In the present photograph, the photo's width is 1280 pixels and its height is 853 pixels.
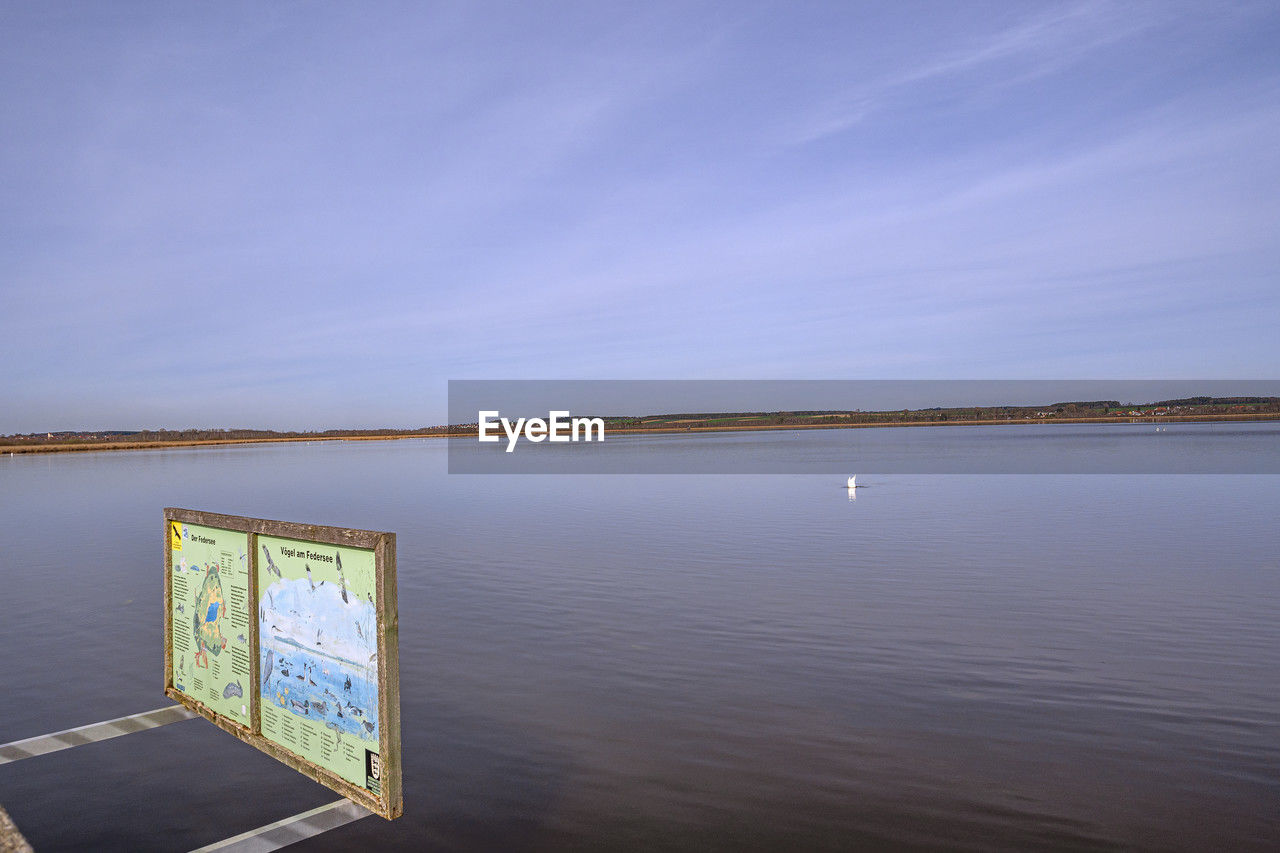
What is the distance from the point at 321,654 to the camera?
5312 millimetres

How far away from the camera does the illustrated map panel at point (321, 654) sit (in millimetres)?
4934

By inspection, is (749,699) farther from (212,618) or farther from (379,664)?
(212,618)

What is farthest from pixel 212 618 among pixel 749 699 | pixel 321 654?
pixel 749 699

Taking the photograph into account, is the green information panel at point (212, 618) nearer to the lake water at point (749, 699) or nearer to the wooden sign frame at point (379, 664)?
the wooden sign frame at point (379, 664)

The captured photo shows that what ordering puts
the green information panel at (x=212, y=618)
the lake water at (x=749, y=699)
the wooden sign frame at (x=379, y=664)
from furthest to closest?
the green information panel at (x=212, y=618) < the lake water at (x=749, y=699) < the wooden sign frame at (x=379, y=664)

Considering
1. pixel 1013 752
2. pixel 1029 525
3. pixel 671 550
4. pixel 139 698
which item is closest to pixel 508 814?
pixel 1013 752

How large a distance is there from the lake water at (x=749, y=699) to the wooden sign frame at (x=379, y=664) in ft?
1.27

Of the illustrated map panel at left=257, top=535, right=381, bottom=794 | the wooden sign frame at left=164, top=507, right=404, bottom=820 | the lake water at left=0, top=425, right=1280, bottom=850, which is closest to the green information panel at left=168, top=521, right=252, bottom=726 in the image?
the wooden sign frame at left=164, top=507, right=404, bottom=820

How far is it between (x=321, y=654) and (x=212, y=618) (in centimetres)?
174

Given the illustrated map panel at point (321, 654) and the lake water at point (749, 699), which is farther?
the lake water at point (749, 699)

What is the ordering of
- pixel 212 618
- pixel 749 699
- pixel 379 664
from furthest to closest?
pixel 749 699
pixel 212 618
pixel 379 664

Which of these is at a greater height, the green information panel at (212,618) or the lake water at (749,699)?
the green information panel at (212,618)

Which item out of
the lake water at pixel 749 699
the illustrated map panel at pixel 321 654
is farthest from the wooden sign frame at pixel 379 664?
the lake water at pixel 749 699

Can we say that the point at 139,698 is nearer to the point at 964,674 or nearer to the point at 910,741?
the point at 910,741
